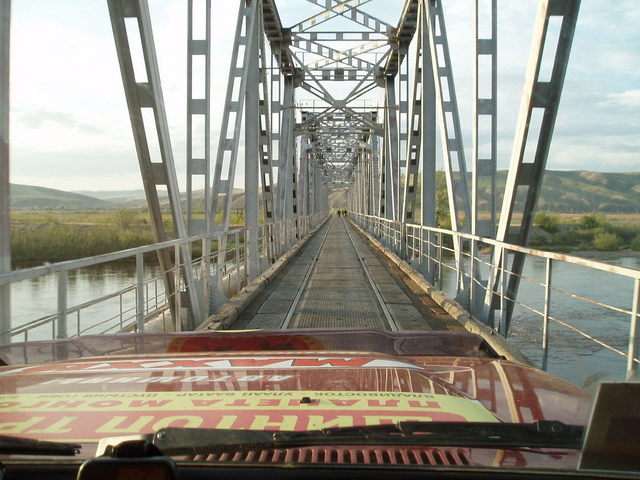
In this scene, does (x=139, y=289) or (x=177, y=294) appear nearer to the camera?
(x=139, y=289)

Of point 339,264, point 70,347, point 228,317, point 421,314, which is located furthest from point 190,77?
point 339,264

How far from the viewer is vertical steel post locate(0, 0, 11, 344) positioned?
3.62 metres

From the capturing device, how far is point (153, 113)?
20.2ft

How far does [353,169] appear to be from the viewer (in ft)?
229

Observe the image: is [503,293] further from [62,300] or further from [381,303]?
[62,300]

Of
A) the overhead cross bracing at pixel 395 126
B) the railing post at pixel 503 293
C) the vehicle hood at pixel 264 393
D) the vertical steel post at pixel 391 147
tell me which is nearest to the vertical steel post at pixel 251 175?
the overhead cross bracing at pixel 395 126

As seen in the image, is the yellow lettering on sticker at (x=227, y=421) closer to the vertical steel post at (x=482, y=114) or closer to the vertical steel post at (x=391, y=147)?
the vertical steel post at (x=482, y=114)

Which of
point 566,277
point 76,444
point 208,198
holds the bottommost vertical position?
point 566,277

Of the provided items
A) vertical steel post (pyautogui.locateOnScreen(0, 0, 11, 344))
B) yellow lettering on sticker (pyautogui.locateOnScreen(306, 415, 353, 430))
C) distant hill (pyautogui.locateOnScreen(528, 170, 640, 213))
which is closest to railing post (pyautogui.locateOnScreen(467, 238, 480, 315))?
distant hill (pyautogui.locateOnScreen(528, 170, 640, 213))

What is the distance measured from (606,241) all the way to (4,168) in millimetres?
11624

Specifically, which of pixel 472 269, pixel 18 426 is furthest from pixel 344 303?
pixel 18 426

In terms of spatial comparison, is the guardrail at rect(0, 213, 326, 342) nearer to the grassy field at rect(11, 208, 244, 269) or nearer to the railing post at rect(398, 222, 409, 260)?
the grassy field at rect(11, 208, 244, 269)

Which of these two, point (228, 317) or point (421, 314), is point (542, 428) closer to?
point (228, 317)

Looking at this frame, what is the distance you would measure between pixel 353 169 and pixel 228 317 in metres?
62.6
